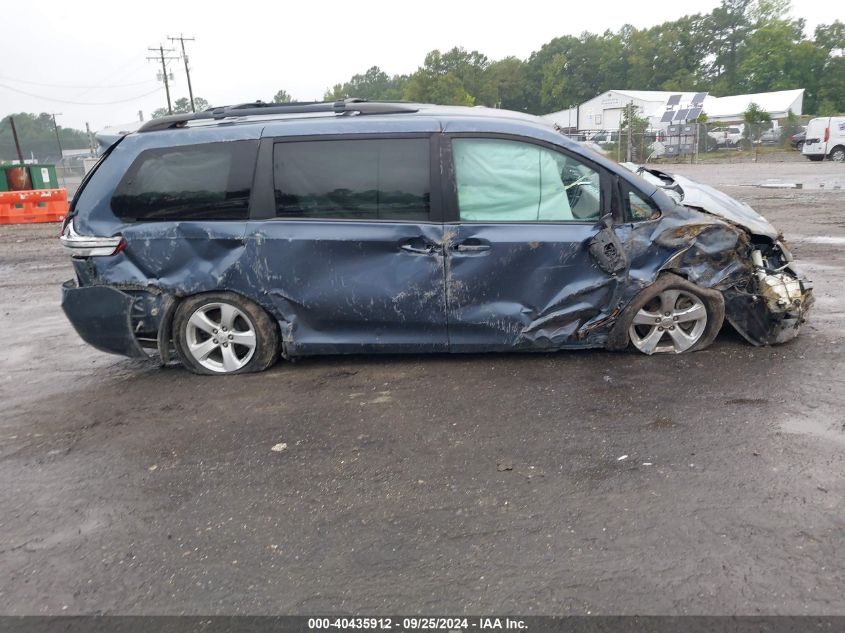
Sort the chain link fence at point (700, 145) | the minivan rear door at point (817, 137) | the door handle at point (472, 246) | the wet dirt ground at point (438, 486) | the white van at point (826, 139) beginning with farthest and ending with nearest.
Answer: the chain link fence at point (700, 145) < the minivan rear door at point (817, 137) < the white van at point (826, 139) < the door handle at point (472, 246) < the wet dirt ground at point (438, 486)

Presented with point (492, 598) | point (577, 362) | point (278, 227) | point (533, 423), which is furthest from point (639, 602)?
point (278, 227)

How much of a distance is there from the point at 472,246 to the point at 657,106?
79.8 metres

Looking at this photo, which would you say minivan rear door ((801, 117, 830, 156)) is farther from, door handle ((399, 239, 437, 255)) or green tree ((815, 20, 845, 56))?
green tree ((815, 20, 845, 56))

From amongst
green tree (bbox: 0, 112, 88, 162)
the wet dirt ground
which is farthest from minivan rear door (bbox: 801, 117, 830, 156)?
green tree (bbox: 0, 112, 88, 162)

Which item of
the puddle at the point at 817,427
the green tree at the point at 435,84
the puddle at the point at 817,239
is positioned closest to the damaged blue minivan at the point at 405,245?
the puddle at the point at 817,427

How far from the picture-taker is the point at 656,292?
4.92m

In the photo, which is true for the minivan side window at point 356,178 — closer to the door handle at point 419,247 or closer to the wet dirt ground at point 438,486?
the door handle at point 419,247

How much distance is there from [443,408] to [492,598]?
1.85 metres

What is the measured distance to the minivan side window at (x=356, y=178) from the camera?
4910mm

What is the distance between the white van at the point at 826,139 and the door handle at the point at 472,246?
101 feet

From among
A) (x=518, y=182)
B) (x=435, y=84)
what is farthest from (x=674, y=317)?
(x=435, y=84)

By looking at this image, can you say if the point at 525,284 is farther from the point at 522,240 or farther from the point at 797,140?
the point at 797,140

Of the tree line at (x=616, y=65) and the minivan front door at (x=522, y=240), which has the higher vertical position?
the tree line at (x=616, y=65)

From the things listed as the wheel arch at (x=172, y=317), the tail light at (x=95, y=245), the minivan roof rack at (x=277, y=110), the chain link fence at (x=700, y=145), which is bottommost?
the chain link fence at (x=700, y=145)
